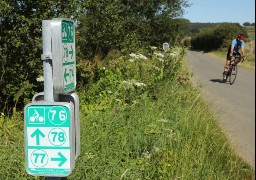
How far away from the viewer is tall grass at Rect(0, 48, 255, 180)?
322 centimetres

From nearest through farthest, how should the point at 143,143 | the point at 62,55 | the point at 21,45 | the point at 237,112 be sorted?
the point at 62,55
the point at 143,143
the point at 21,45
the point at 237,112

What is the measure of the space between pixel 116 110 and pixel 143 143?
0.92m

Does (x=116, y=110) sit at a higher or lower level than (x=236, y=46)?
lower

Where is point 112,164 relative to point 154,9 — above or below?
below

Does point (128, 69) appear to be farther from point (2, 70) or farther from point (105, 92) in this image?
point (2, 70)

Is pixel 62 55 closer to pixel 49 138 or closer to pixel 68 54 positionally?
pixel 68 54

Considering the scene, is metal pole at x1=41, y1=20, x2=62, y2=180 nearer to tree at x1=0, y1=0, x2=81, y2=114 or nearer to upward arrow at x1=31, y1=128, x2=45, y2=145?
upward arrow at x1=31, y1=128, x2=45, y2=145

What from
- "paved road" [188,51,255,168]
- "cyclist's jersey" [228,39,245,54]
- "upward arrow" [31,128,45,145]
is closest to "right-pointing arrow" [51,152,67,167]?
"upward arrow" [31,128,45,145]

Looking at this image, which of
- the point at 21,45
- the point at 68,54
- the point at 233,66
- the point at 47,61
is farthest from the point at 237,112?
the point at 47,61

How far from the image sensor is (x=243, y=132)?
6.70 meters

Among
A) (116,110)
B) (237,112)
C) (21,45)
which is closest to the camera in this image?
(116,110)

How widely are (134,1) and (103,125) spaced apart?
16583 mm

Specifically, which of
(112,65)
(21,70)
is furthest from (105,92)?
(112,65)

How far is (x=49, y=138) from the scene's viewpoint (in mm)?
1648
